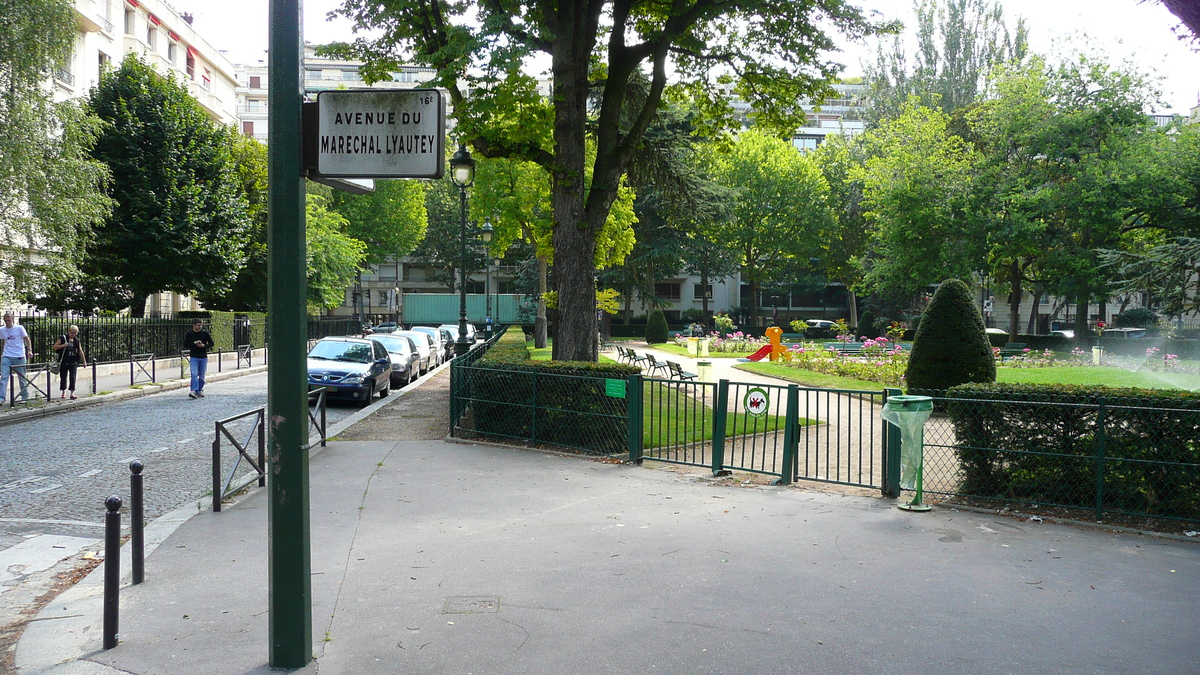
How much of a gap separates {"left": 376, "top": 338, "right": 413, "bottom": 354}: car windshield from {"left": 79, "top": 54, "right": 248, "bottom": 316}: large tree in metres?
10.3

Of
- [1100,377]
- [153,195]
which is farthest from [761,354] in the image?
[153,195]

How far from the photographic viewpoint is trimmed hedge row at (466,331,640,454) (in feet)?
37.3

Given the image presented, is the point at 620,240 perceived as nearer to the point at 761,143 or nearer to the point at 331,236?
the point at 331,236

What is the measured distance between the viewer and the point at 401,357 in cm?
2392

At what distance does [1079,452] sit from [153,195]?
29.8 m

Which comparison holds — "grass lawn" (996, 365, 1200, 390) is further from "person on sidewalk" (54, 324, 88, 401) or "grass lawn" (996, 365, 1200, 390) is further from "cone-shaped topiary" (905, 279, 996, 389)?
"person on sidewalk" (54, 324, 88, 401)

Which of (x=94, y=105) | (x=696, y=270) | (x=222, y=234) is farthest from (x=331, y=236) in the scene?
(x=696, y=270)

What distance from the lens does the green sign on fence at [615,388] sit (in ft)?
36.1

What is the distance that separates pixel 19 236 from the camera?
25.2 metres

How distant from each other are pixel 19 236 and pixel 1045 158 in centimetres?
4186

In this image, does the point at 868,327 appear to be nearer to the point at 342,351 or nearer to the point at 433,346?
the point at 433,346

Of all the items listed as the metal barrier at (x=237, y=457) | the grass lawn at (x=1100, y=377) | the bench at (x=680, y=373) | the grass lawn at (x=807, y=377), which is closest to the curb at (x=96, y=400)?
the metal barrier at (x=237, y=457)

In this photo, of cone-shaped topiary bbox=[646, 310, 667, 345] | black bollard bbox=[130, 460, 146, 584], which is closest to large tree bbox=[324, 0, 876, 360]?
black bollard bbox=[130, 460, 146, 584]

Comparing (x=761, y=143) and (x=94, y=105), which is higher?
(x=761, y=143)
